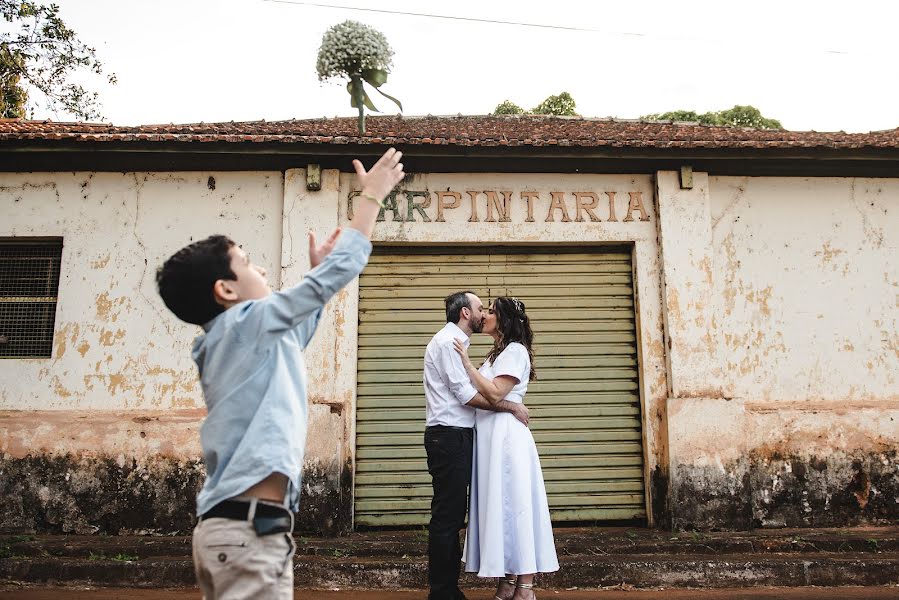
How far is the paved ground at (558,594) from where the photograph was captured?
545 centimetres

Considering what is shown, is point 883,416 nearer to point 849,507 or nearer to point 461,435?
point 849,507

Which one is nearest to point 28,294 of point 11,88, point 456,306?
point 456,306

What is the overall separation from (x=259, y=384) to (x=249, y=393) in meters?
0.04

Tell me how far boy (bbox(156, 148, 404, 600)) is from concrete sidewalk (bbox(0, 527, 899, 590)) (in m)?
4.13

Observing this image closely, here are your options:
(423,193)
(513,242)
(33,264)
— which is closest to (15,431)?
(33,264)

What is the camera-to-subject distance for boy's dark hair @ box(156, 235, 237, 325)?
209cm

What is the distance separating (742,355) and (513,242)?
2.74m

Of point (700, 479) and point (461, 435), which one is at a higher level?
point (461, 435)

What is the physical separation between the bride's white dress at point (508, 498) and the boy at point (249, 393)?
8.65 ft

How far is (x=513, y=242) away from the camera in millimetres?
7688

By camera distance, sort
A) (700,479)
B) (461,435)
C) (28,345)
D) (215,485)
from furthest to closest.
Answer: (28,345), (700,479), (461,435), (215,485)

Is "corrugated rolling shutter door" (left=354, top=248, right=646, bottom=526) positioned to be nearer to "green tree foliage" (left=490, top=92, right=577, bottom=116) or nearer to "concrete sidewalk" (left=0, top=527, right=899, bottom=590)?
"concrete sidewalk" (left=0, top=527, right=899, bottom=590)

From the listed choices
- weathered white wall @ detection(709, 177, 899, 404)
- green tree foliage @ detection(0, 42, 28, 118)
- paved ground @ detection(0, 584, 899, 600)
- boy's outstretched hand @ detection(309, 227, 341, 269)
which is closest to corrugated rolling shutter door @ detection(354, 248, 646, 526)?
weathered white wall @ detection(709, 177, 899, 404)

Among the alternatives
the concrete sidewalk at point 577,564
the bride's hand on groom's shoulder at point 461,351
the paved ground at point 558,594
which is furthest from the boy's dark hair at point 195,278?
the concrete sidewalk at point 577,564
